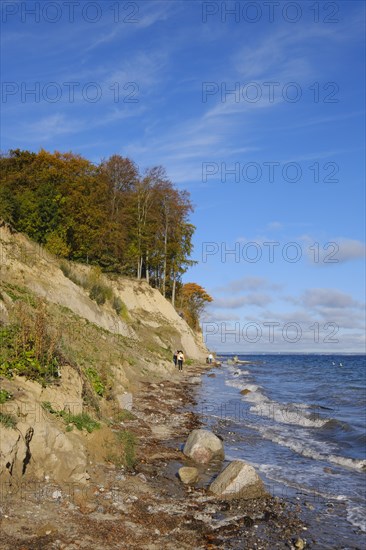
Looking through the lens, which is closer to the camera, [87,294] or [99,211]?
[87,294]

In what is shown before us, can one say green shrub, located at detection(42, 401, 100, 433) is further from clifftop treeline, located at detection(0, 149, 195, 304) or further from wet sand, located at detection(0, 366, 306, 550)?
clifftop treeline, located at detection(0, 149, 195, 304)

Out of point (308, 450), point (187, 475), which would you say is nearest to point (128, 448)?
point (187, 475)

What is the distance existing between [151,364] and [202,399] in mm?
5190

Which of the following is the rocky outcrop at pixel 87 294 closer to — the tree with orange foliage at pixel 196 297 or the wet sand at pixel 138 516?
the wet sand at pixel 138 516

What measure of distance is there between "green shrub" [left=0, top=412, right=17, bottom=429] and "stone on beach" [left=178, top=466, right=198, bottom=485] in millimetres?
4093

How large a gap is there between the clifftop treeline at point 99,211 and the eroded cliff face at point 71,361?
113 inches

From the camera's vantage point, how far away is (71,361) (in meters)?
11.7

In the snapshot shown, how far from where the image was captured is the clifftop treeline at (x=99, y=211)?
3266 cm

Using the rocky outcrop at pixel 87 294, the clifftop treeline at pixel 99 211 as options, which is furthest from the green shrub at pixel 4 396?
the clifftop treeline at pixel 99 211

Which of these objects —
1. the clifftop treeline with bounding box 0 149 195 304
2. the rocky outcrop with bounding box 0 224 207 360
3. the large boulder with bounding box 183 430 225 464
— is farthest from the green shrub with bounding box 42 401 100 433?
the clifftop treeline with bounding box 0 149 195 304

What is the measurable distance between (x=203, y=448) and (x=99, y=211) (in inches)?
1151

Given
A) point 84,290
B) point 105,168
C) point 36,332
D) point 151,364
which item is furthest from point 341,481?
point 105,168

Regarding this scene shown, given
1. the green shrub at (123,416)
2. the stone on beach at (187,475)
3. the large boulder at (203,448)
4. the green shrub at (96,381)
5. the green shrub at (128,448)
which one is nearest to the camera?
the stone on beach at (187,475)

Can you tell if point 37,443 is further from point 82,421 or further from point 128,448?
point 128,448
